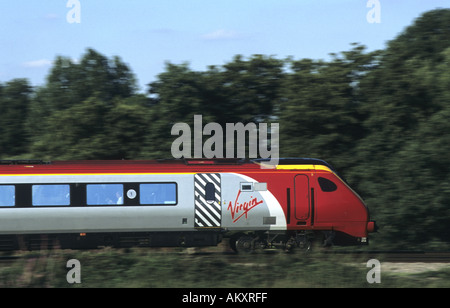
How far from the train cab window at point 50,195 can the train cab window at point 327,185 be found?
7188 mm

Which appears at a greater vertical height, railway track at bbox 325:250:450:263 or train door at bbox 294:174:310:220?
train door at bbox 294:174:310:220

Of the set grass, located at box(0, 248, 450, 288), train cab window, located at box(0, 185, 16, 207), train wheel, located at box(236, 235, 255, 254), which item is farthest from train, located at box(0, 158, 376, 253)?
grass, located at box(0, 248, 450, 288)

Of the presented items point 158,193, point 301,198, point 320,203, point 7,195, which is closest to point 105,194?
point 158,193

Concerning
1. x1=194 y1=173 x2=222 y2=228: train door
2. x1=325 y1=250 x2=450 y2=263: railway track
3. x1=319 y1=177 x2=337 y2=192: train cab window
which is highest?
x1=319 y1=177 x2=337 y2=192: train cab window

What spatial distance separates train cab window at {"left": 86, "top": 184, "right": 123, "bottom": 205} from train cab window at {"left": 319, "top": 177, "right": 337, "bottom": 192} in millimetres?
5712

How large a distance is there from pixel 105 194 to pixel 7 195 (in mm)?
2715

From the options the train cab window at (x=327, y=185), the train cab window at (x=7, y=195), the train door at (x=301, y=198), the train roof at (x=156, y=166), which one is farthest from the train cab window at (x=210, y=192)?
the train cab window at (x=7, y=195)

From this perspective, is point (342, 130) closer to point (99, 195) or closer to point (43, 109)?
point (99, 195)

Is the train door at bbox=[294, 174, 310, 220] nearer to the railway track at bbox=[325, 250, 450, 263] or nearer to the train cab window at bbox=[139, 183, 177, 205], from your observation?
the railway track at bbox=[325, 250, 450, 263]

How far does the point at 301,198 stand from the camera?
17.0 metres

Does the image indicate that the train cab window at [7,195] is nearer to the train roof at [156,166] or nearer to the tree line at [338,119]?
the train roof at [156,166]

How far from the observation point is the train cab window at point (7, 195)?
16.7m

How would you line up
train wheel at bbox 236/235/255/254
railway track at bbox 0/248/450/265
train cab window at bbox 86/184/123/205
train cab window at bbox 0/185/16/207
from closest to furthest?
railway track at bbox 0/248/450/265, train cab window at bbox 0/185/16/207, train cab window at bbox 86/184/123/205, train wheel at bbox 236/235/255/254

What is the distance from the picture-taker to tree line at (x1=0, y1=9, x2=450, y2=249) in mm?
19516
